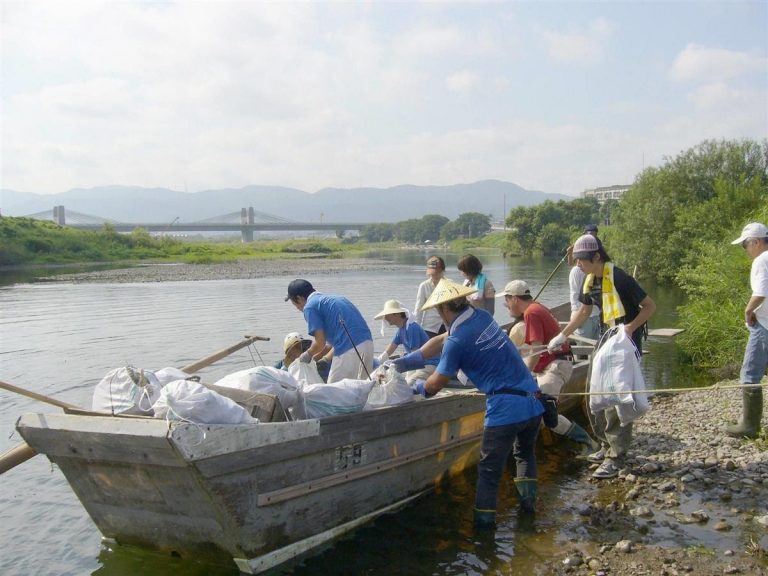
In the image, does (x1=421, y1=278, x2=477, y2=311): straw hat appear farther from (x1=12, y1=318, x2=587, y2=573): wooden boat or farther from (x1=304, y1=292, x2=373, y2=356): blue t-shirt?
(x1=304, y1=292, x2=373, y2=356): blue t-shirt

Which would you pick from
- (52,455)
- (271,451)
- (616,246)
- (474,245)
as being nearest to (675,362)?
(271,451)

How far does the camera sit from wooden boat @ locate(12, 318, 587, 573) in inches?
211

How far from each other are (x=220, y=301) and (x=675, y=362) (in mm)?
20647

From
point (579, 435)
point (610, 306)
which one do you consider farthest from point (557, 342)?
point (579, 435)

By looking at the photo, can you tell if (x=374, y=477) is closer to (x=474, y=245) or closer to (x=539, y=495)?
(x=539, y=495)

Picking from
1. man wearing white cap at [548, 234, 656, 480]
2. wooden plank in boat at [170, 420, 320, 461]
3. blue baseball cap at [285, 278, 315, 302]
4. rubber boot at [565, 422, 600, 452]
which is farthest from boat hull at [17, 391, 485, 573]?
rubber boot at [565, 422, 600, 452]

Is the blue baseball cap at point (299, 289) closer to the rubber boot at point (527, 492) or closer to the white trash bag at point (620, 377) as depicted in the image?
the rubber boot at point (527, 492)

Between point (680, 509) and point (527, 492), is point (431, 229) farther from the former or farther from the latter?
point (680, 509)

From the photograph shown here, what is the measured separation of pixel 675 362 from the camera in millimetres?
15414

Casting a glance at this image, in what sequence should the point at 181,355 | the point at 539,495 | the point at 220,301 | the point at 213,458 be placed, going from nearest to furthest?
1. the point at 213,458
2. the point at 539,495
3. the point at 181,355
4. the point at 220,301

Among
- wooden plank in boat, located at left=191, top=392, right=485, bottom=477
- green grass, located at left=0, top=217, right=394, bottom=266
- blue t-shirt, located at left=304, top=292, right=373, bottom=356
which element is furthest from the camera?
green grass, located at left=0, top=217, right=394, bottom=266

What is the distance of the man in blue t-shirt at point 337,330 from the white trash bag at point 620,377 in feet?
8.38

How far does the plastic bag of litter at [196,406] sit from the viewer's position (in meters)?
5.38

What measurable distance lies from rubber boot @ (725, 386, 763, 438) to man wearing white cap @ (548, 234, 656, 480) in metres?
1.44
